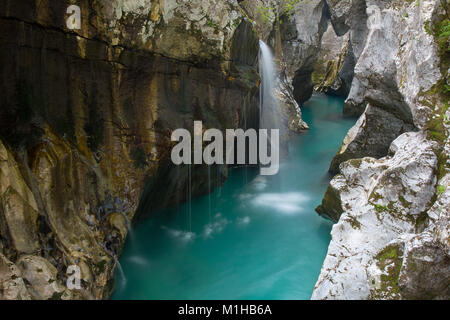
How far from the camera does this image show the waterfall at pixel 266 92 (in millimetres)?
12531

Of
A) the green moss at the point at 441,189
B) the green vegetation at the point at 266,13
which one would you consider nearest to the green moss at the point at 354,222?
the green moss at the point at 441,189

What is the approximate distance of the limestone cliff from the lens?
448 centimetres

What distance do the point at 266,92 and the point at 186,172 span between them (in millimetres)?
5852

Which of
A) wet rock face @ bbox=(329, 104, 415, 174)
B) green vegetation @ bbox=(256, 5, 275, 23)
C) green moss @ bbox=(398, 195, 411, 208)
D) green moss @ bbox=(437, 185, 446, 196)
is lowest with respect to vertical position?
green moss @ bbox=(398, 195, 411, 208)

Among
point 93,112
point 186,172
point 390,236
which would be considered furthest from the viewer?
point 186,172

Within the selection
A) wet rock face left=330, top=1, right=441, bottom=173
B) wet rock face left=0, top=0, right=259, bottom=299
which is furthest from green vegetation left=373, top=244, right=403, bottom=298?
wet rock face left=0, top=0, right=259, bottom=299

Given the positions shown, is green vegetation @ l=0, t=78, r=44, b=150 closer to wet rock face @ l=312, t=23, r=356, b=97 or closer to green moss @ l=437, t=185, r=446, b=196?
green moss @ l=437, t=185, r=446, b=196

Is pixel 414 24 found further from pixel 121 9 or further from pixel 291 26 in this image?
pixel 291 26

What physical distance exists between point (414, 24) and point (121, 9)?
18.1ft

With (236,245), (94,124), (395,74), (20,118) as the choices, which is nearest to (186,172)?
(236,245)

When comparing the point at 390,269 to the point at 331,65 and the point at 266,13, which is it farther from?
the point at 331,65

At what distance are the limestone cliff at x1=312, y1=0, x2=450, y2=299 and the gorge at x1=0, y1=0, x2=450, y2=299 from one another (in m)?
0.02

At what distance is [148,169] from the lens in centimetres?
773

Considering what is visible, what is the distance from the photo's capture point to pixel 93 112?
272 inches
